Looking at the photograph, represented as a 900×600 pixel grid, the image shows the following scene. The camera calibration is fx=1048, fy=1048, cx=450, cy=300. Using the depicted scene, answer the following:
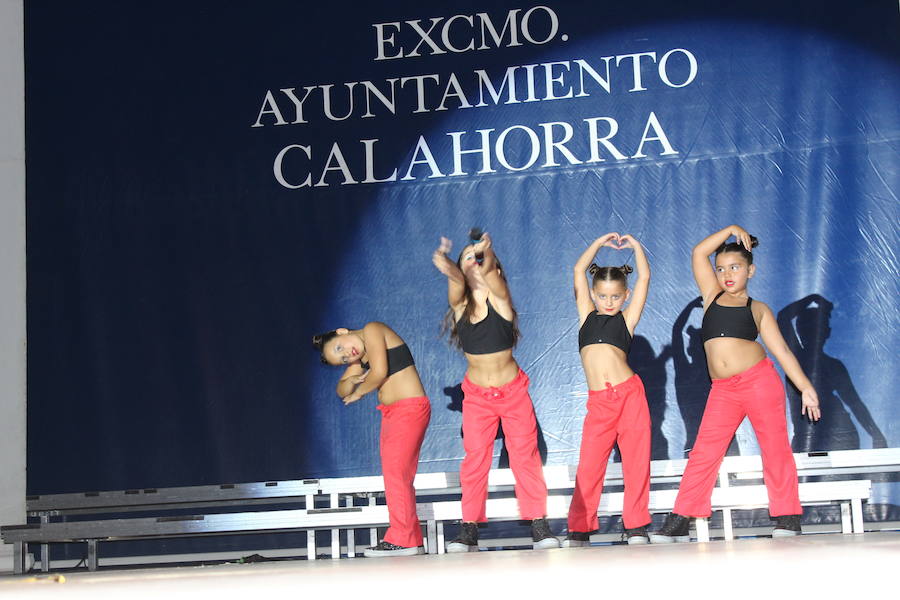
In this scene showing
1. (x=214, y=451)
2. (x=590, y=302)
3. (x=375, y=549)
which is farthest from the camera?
(x=214, y=451)

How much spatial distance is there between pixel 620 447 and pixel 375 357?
1.19 m

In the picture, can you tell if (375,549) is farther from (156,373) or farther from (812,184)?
(812,184)

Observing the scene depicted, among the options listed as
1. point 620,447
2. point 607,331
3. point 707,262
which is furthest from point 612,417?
point 707,262

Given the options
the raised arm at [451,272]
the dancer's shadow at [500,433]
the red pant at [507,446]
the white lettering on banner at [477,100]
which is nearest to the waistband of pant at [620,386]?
the red pant at [507,446]

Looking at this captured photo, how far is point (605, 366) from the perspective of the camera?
4.81 m

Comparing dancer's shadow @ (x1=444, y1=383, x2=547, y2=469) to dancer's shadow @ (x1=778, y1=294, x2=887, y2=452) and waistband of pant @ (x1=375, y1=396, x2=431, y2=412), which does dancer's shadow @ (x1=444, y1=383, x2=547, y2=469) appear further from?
dancer's shadow @ (x1=778, y1=294, x2=887, y2=452)

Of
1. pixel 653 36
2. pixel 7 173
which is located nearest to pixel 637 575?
pixel 653 36

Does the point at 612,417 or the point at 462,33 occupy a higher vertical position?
the point at 462,33

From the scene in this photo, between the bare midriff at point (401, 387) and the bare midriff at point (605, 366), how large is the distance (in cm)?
79

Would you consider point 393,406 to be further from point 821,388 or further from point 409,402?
point 821,388

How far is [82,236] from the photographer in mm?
6637

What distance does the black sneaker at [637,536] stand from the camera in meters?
4.52

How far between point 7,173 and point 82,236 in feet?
2.26

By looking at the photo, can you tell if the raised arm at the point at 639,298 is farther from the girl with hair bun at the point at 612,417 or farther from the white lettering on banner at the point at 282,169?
the white lettering on banner at the point at 282,169
